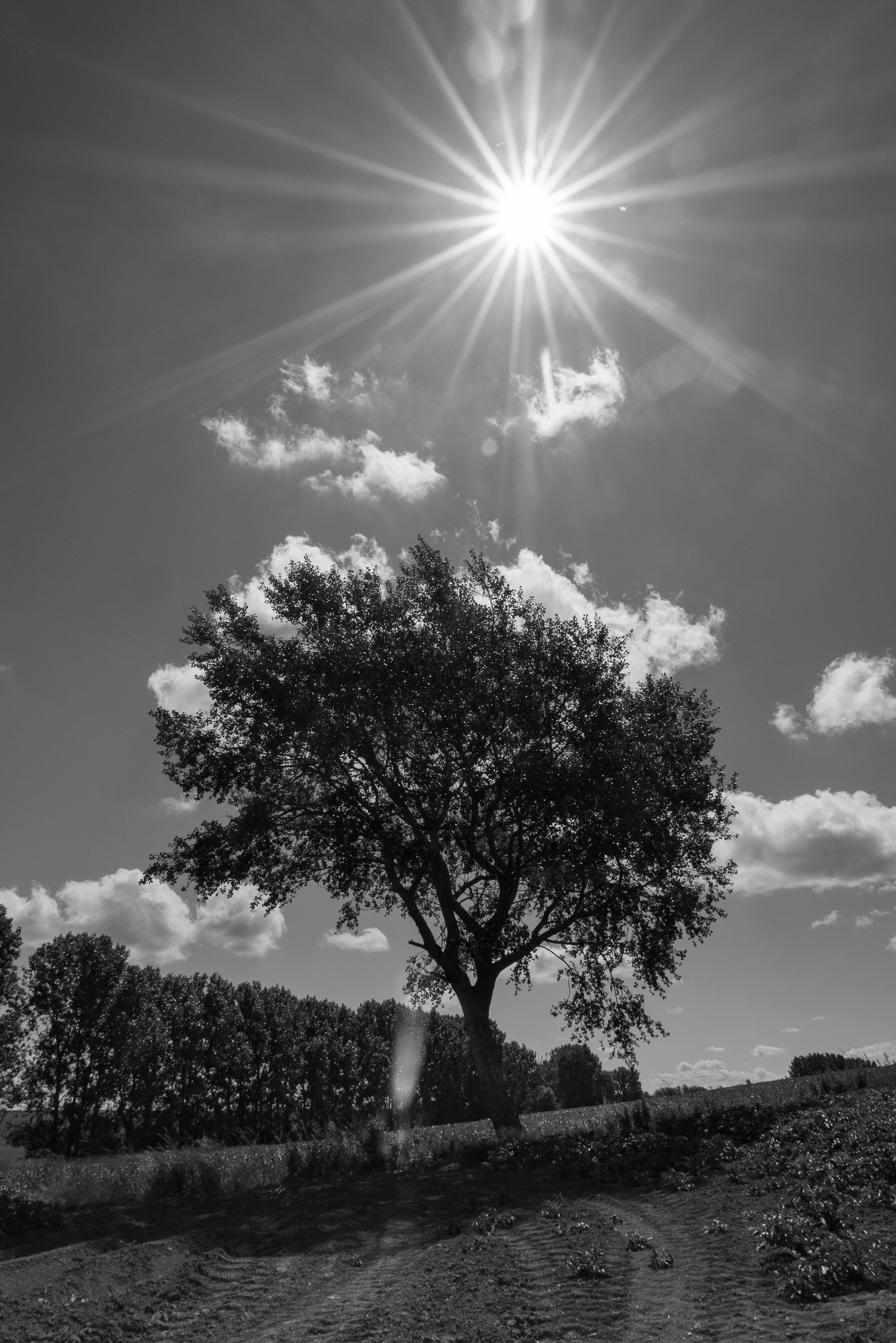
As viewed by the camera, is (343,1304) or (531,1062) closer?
(343,1304)

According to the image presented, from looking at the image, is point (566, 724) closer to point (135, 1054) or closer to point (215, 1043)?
point (135, 1054)

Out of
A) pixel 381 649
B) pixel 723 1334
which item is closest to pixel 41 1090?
pixel 381 649

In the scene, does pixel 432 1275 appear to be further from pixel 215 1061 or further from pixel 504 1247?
pixel 215 1061

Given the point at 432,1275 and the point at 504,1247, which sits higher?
the point at 504,1247

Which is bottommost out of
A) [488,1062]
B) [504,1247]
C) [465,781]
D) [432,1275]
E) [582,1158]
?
[432,1275]

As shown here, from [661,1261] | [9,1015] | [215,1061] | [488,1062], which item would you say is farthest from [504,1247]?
[215,1061]

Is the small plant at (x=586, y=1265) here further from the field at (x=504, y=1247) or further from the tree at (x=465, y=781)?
the tree at (x=465, y=781)

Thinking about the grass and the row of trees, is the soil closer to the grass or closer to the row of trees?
the grass

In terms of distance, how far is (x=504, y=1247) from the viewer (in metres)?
9.80

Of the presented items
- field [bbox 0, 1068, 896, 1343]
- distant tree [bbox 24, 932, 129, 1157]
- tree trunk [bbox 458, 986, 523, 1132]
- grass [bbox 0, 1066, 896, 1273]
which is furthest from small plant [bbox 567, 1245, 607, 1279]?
distant tree [bbox 24, 932, 129, 1157]

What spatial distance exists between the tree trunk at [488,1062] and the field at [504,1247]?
15.6 feet

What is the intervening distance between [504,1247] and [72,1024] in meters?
67.0

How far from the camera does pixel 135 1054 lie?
228 feet

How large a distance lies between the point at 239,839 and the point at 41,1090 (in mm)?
58235
